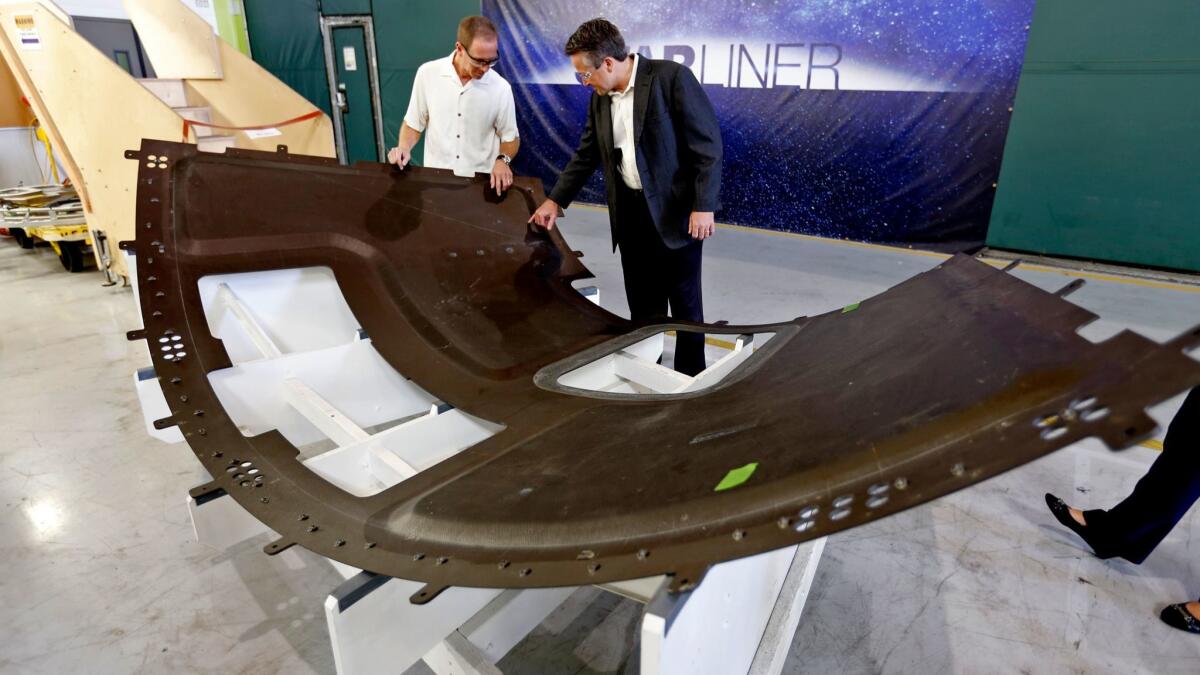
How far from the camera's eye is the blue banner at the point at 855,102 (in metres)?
4.84

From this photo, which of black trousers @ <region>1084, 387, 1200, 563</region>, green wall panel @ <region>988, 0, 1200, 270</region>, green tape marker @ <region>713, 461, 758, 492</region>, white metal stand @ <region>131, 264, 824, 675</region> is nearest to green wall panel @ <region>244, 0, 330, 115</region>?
white metal stand @ <region>131, 264, 824, 675</region>

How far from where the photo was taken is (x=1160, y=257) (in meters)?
4.57

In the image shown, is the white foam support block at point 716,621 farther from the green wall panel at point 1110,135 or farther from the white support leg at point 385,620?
the green wall panel at point 1110,135

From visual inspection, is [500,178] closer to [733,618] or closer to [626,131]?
[626,131]

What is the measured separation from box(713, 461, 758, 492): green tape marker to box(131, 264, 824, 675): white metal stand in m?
0.14

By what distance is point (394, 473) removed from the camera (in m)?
1.48

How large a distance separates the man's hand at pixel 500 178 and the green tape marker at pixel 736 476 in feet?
5.91

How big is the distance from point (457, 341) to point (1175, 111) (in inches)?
197

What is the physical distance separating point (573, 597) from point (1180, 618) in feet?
4.98

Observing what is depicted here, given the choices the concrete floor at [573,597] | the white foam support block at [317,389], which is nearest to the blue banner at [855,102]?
the concrete floor at [573,597]

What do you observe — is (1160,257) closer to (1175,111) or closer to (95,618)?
(1175,111)

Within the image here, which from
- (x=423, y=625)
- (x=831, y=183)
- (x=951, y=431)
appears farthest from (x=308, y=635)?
(x=831, y=183)

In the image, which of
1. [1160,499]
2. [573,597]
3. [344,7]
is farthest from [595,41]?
[344,7]

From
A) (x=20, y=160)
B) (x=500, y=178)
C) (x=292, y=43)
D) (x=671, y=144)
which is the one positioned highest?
(x=292, y=43)
